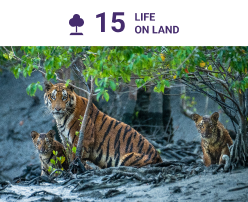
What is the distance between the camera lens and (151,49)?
10.3 feet

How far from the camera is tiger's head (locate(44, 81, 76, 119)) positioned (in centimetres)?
457

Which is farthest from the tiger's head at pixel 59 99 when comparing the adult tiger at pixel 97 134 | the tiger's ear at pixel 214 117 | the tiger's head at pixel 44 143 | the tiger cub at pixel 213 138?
the tiger's ear at pixel 214 117

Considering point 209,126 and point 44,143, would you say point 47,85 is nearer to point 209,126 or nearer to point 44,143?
point 44,143

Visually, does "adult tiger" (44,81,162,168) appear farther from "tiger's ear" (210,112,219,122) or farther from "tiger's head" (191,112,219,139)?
"tiger's ear" (210,112,219,122)

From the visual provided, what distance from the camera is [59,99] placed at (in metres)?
4.59

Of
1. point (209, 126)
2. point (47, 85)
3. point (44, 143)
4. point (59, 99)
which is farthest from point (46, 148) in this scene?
point (209, 126)

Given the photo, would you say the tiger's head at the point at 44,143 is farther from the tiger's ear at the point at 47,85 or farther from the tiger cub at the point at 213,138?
the tiger cub at the point at 213,138

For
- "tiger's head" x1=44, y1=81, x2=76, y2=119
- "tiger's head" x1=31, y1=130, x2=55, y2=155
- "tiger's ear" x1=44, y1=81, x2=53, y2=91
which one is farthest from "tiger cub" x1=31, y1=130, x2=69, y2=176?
"tiger's ear" x1=44, y1=81, x2=53, y2=91

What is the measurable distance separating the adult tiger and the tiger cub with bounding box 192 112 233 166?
32.2 inches

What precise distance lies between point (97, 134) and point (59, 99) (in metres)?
0.74

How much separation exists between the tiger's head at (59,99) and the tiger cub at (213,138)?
1799 millimetres

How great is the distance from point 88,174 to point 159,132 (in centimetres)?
365
